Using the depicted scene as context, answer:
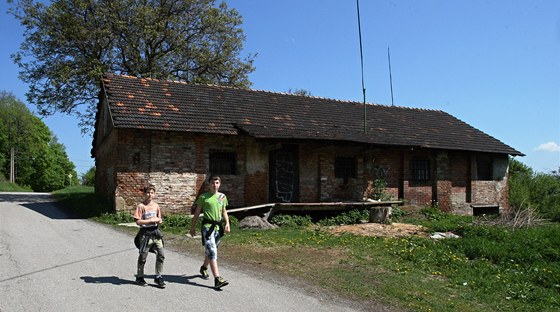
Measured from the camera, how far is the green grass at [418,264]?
6.82 meters

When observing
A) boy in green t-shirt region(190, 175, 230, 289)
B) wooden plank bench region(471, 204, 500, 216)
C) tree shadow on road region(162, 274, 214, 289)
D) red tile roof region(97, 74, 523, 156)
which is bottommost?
wooden plank bench region(471, 204, 500, 216)

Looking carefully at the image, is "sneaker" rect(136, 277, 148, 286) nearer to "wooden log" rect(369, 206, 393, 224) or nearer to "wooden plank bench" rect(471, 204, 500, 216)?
"wooden log" rect(369, 206, 393, 224)

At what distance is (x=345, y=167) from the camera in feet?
64.2

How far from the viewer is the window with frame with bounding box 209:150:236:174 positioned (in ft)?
56.1

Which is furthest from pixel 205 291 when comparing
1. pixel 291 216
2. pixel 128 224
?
pixel 291 216

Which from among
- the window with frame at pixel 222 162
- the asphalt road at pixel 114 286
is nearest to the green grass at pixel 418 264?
the asphalt road at pixel 114 286

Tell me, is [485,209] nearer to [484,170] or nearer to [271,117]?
[484,170]

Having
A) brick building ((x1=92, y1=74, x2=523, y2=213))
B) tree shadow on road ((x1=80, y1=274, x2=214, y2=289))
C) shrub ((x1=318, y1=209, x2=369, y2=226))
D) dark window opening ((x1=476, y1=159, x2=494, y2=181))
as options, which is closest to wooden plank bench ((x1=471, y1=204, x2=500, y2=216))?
brick building ((x1=92, y1=74, x2=523, y2=213))

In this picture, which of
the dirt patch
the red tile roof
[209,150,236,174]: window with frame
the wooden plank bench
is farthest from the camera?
the wooden plank bench

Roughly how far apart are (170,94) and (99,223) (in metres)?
6.32

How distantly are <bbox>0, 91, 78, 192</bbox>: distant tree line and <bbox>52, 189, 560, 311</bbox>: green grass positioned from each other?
5205 centimetres

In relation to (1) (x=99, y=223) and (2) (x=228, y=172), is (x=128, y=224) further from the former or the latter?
(2) (x=228, y=172)

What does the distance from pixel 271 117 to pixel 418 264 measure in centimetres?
1147

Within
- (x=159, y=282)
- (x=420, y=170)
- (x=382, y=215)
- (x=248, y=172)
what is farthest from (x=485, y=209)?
(x=159, y=282)
